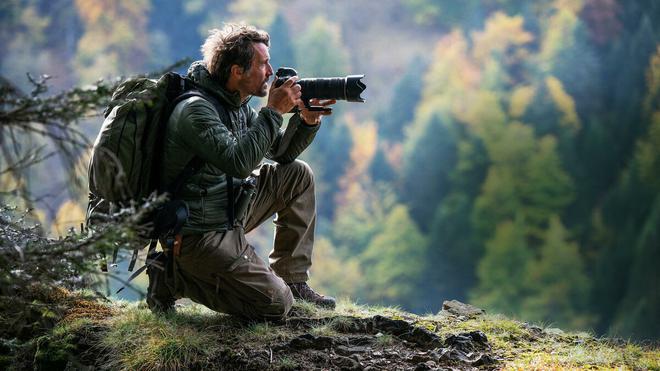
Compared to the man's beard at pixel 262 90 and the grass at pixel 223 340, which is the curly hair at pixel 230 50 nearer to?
the man's beard at pixel 262 90

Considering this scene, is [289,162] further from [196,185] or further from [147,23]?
[147,23]

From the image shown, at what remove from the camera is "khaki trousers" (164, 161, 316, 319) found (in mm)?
3381

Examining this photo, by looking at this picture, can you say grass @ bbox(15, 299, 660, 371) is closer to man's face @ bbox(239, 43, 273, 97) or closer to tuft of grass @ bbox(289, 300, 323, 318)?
tuft of grass @ bbox(289, 300, 323, 318)

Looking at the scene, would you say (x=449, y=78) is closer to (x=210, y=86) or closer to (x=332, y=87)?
(x=332, y=87)

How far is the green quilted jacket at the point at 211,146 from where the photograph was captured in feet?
10.5

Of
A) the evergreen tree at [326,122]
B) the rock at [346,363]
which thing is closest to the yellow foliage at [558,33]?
the evergreen tree at [326,122]

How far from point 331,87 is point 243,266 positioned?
91cm

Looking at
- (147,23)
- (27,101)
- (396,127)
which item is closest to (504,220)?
(396,127)

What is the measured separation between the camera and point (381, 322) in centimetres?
356

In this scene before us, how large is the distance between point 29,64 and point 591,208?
1968 cm

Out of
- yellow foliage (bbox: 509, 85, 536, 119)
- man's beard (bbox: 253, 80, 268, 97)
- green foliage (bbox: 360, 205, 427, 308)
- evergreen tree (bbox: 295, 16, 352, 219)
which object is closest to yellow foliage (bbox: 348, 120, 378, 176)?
evergreen tree (bbox: 295, 16, 352, 219)

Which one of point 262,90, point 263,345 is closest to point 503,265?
point 262,90

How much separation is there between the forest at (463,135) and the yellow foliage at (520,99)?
0.07 meters

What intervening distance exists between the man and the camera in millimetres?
82
